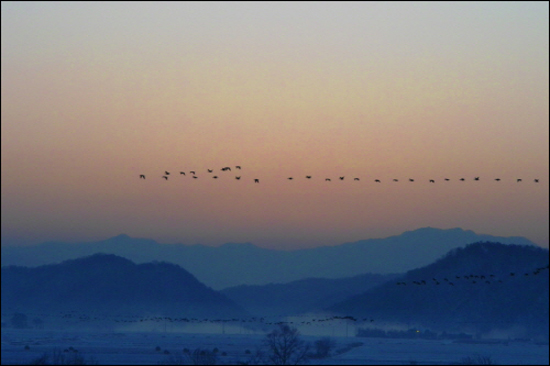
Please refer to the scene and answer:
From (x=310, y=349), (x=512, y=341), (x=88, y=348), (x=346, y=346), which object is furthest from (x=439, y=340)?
(x=88, y=348)

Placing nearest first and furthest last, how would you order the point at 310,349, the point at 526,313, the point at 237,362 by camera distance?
1. the point at 237,362
2. the point at 310,349
3. the point at 526,313

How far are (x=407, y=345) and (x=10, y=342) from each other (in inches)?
3040

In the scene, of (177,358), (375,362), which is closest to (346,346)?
(375,362)

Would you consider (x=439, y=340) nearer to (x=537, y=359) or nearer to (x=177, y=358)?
(x=537, y=359)

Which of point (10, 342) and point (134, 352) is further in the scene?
point (10, 342)

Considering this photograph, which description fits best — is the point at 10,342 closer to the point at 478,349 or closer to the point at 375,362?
the point at 375,362

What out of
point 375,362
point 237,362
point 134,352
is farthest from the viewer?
point 134,352

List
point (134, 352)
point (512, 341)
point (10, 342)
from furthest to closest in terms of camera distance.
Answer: point (512, 341)
point (10, 342)
point (134, 352)

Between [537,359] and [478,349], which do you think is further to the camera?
[478,349]

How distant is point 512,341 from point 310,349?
174 feet

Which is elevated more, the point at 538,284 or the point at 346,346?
the point at 538,284

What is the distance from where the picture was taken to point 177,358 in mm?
114688

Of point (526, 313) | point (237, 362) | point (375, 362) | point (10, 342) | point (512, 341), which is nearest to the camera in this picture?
point (237, 362)

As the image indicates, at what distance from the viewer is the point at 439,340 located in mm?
183125
